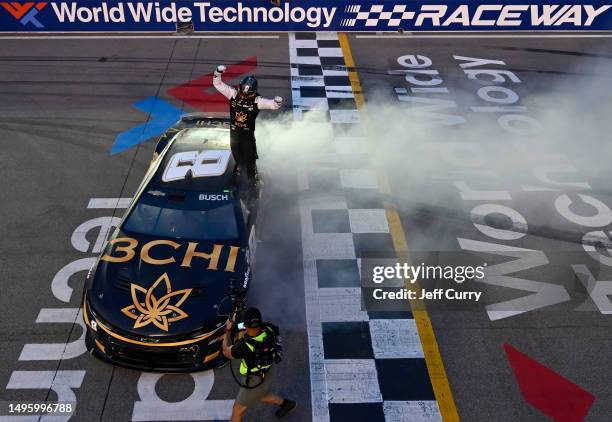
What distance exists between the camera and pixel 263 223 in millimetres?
7617

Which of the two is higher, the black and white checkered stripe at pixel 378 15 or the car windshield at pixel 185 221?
the car windshield at pixel 185 221

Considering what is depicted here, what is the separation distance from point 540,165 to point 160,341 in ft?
21.2

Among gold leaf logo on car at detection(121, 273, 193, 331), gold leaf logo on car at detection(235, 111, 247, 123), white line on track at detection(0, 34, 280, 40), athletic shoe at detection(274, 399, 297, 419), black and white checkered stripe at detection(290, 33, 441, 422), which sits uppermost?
gold leaf logo on car at detection(235, 111, 247, 123)

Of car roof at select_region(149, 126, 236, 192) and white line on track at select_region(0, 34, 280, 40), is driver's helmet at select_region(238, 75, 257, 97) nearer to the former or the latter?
car roof at select_region(149, 126, 236, 192)

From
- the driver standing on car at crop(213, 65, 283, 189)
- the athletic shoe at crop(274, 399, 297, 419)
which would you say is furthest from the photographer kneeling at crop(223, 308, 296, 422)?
the driver standing on car at crop(213, 65, 283, 189)

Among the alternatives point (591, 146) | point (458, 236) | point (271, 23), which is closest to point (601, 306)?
point (458, 236)

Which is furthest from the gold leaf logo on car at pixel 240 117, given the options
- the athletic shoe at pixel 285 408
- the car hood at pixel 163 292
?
the athletic shoe at pixel 285 408

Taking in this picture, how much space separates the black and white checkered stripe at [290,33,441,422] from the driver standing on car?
1.08m

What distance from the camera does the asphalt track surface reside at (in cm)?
573

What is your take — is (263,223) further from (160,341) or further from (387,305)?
(160,341)

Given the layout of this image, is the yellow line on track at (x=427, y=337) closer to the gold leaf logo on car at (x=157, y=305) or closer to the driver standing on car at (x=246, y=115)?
the driver standing on car at (x=246, y=115)

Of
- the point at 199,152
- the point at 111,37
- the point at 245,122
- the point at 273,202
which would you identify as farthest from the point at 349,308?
the point at 111,37

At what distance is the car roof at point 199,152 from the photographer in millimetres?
6559

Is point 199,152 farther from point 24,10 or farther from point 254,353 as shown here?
point 24,10
